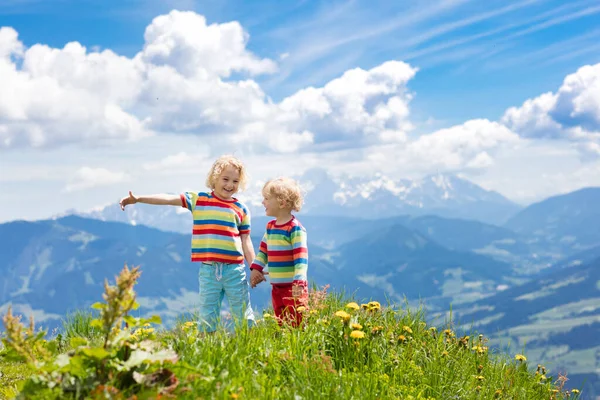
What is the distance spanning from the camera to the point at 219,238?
25.8 ft

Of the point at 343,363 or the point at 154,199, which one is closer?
the point at 343,363

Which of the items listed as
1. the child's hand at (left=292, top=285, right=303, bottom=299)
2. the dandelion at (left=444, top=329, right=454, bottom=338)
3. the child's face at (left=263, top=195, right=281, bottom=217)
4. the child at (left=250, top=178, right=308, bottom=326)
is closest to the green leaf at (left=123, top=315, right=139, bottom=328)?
the child's hand at (left=292, top=285, right=303, bottom=299)

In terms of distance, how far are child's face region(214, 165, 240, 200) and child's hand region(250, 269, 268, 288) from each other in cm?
121

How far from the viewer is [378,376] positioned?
17.4ft

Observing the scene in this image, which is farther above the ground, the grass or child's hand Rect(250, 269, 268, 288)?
child's hand Rect(250, 269, 268, 288)

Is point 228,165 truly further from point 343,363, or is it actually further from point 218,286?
point 343,363

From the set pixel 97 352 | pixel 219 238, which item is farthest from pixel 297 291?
pixel 97 352

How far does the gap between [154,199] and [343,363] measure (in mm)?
3724

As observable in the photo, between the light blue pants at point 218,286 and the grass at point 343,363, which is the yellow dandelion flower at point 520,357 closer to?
the grass at point 343,363

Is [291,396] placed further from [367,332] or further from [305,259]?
[305,259]

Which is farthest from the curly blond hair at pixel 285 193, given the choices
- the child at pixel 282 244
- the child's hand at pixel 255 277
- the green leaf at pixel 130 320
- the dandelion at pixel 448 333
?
the green leaf at pixel 130 320

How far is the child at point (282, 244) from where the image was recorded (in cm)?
760

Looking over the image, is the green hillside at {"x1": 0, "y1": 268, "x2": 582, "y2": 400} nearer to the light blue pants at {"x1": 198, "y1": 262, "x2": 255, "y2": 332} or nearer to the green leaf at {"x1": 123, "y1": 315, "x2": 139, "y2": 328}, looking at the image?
the green leaf at {"x1": 123, "y1": 315, "x2": 139, "y2": 328}

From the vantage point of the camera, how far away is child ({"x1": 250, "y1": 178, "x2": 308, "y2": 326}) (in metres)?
7.60
